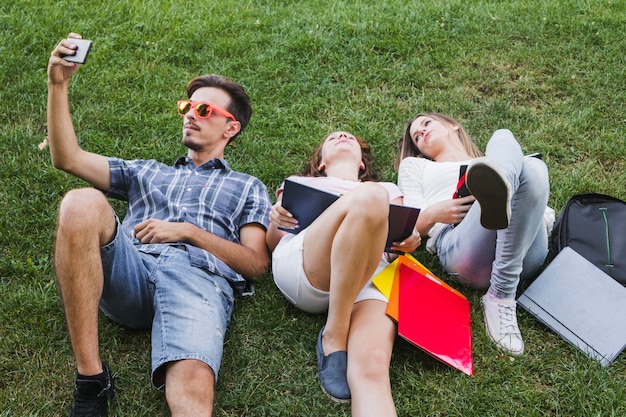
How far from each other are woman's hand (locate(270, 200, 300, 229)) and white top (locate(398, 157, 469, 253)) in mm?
910

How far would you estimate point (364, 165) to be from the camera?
4.40 metres

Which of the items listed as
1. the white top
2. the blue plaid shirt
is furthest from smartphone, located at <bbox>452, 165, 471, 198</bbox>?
the blue plaid shirt

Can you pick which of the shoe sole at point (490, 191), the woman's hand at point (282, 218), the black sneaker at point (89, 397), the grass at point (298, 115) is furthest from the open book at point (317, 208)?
the black sneaker at point (89, 397)

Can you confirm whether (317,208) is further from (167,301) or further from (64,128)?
(64,128)

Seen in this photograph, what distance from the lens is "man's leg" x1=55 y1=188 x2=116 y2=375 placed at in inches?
108

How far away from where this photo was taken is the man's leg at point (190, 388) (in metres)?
2.78

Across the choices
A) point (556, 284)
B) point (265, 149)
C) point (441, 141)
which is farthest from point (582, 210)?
point (265, 149)

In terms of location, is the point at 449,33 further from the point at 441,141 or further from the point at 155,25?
the point at 155,25

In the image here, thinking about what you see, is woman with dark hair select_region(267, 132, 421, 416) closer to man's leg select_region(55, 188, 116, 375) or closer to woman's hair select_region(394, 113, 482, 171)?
man's leg select_region(55, 188, 116, 375)

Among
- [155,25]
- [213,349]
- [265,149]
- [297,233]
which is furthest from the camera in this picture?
[155,25]

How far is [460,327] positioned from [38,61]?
4.20m

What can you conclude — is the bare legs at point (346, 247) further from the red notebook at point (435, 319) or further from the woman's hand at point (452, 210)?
the woman's hand at point (452, 210)

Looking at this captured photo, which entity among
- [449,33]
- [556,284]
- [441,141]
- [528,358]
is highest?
[449,33]

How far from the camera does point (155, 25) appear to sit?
6.01 meters
